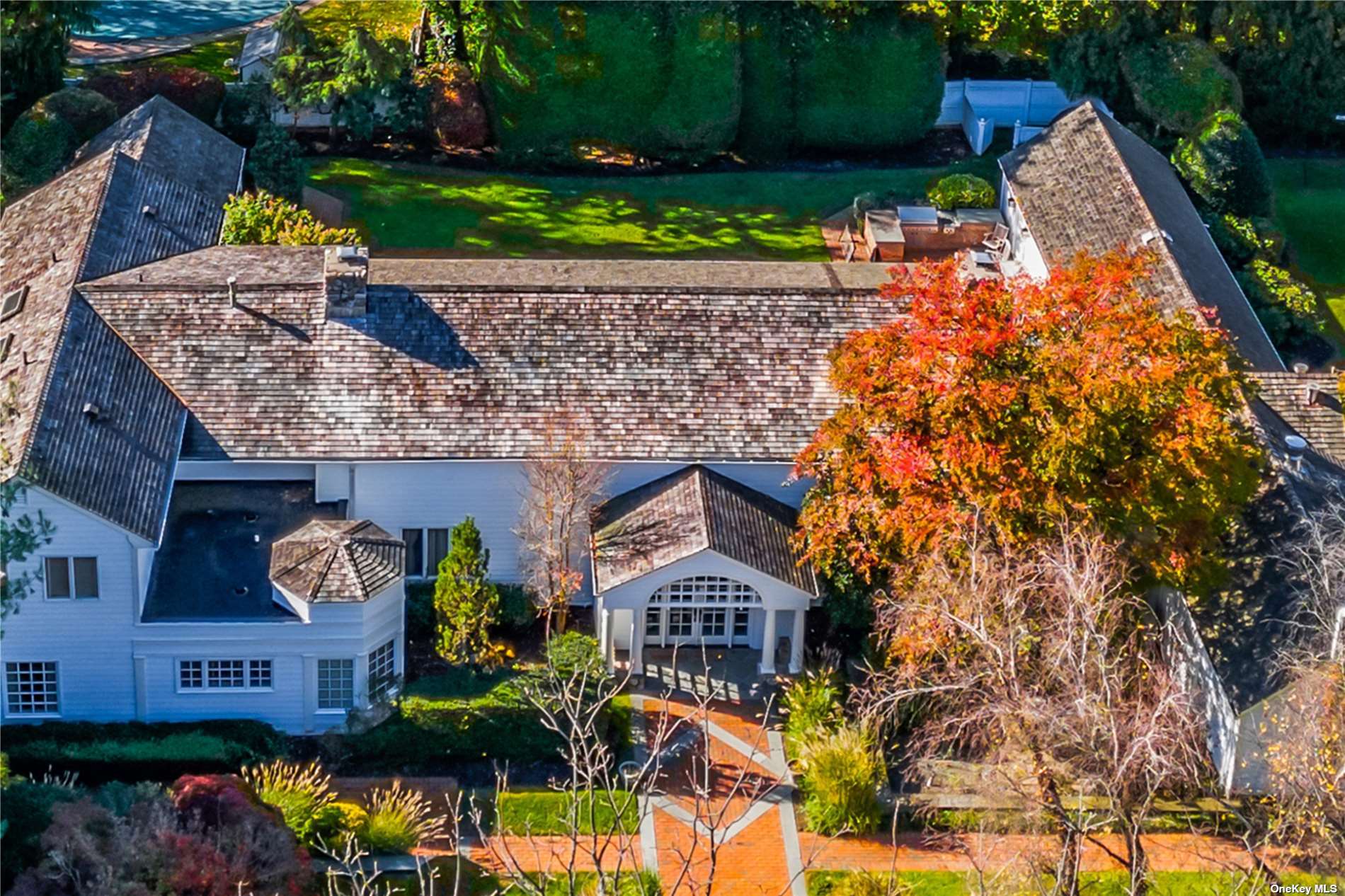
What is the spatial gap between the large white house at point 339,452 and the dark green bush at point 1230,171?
13.5 m

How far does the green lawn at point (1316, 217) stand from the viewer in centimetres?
6259

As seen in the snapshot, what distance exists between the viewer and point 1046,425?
39.4 meters

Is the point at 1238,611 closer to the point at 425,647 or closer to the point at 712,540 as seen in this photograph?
the point at 712,540

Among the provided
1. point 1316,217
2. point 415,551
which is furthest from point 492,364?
point 1316,217

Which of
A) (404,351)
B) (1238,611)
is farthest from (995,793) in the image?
(404,351)

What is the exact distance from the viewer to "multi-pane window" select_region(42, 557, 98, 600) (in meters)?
40.7

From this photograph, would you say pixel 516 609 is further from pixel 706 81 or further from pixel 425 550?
pixel 706 81

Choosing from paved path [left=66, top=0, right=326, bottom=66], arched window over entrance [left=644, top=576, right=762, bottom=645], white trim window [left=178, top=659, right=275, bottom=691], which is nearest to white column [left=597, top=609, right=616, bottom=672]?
arched window over entrance [left=644, top=576, right=762, bottom=645]

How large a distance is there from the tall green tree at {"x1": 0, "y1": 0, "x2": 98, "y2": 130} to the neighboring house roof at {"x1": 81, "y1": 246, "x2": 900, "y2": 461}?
17.6 m

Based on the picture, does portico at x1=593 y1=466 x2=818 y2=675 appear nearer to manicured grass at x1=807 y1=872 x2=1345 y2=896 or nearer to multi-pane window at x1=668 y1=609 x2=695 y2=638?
multi-pane window at x1=668 y1=609 x2=695 y2=638

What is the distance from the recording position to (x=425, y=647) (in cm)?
4497

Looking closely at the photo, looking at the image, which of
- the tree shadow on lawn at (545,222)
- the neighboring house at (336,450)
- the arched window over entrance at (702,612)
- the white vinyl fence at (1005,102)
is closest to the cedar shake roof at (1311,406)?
the neighboring house at (336,450)

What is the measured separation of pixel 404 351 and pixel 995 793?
59.5ft

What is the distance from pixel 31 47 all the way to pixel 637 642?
Result: 3279 centimetres
